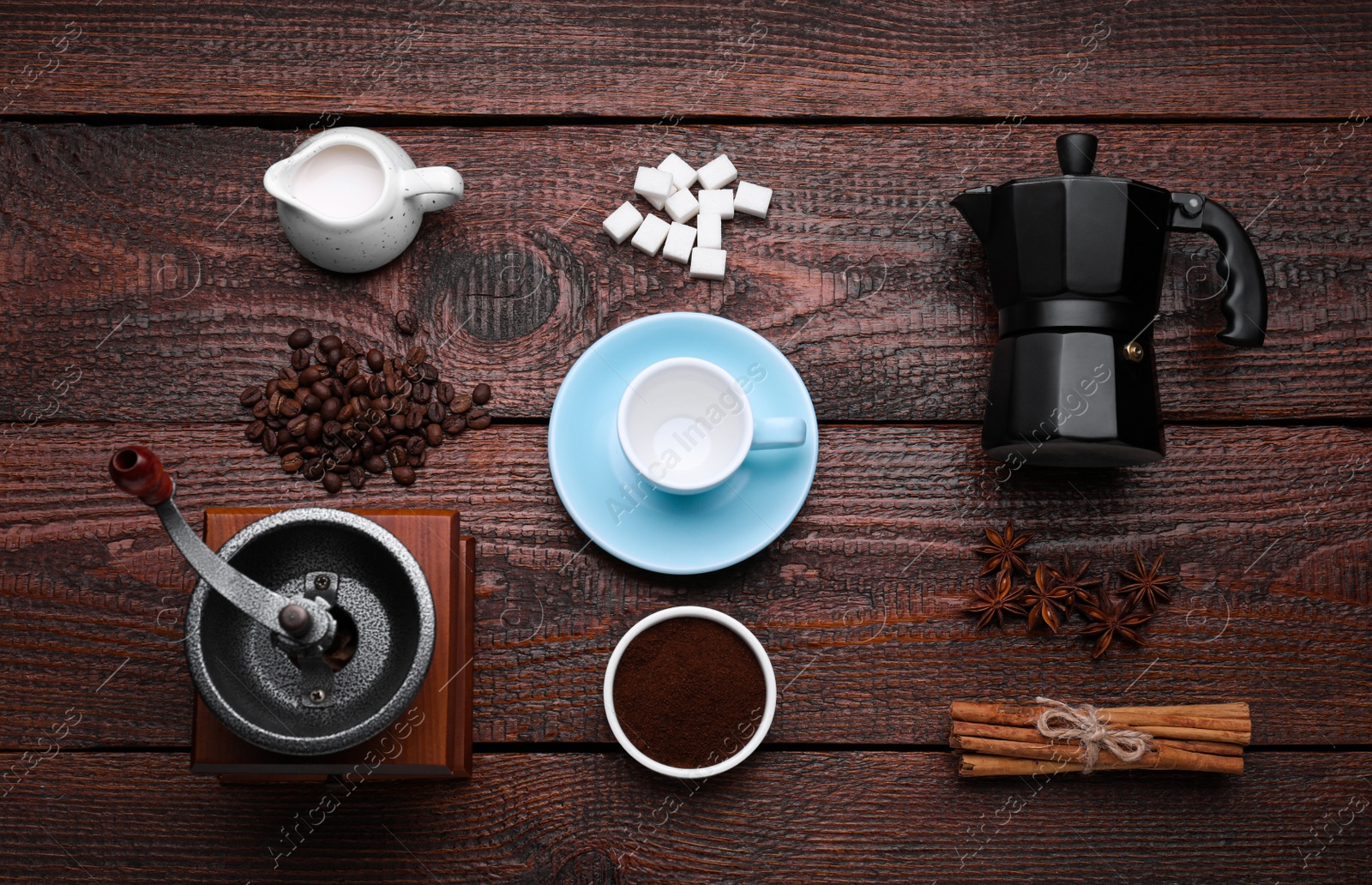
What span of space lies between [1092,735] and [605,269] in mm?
821

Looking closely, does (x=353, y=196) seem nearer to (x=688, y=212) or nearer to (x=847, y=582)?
(x=688, y=212)

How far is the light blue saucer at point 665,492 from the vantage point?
1.09 meters

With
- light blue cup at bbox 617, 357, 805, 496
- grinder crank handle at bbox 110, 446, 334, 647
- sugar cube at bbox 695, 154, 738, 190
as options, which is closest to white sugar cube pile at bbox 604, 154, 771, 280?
sugar cube at bbox 695, 154, 738, 190

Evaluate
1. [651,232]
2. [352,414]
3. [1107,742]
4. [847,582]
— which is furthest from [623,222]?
[1107,742]

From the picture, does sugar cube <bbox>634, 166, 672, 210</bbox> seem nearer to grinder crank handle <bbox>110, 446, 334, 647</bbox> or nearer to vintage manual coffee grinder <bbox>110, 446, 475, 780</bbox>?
vintage manual coffee grinder <bbox>110, 446, 475, 780</bbox>

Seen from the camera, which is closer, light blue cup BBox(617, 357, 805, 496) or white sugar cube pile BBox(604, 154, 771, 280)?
light blue cup BBox(617, 357, 805, 496)

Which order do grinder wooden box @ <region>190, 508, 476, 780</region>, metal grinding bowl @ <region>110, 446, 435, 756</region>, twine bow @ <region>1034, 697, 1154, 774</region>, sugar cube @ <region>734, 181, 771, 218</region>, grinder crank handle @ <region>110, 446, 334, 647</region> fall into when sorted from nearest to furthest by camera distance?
1. grinder crank handle @ <region>110, 446, 334, 647</region>
2. metal grinding bowl @ <region>110, 446, 435, 756</region>
3. grinder wooden box @ <region>190, 508, 476, 780</region>
4. twine bow @ <region>1034, 697, 1154, 774</region>
5. sugar cube @ <region>734, 181, 771, 218</region>

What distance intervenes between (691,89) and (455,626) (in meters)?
0.75

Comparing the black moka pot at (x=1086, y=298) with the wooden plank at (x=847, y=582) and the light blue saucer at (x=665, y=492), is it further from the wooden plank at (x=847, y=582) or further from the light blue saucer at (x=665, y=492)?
the light blue saucer at (x=665, y=492)

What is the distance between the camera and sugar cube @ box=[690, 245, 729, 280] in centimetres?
117

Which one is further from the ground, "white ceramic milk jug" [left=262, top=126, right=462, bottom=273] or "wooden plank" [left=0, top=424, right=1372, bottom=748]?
"white ceramic milk jug" [left=262, top=126, right=462, bottom=273]

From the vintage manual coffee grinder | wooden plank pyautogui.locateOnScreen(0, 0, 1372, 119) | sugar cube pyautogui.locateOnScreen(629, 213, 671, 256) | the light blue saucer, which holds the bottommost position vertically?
the vintage manual coffee grinder

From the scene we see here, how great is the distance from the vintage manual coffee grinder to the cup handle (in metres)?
0.36

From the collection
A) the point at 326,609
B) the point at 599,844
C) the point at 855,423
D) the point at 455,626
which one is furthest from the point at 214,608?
the point at 855,423
